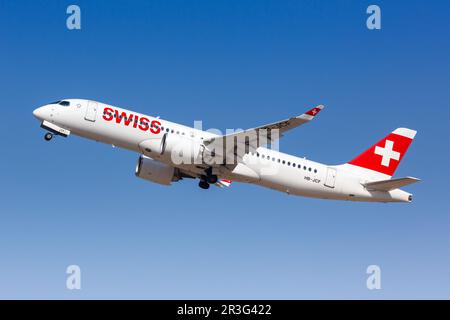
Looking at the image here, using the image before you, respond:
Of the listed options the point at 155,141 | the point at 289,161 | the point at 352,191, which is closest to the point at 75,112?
the point at 155,141

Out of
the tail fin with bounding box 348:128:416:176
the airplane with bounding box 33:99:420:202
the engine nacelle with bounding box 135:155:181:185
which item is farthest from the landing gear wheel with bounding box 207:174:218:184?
the tail fin with bounding box 348:128:416:176

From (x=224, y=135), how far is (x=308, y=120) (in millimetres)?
6164

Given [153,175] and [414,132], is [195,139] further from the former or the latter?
[414,132]

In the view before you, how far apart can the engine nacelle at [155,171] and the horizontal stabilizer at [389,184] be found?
543 inches

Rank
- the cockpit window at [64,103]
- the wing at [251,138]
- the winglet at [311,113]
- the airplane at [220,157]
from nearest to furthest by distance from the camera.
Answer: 1. the winglet at [311,113]
2. the wing at [251,138]
3. the airplane at [220,157]
4. the cockpit window at [64,103]

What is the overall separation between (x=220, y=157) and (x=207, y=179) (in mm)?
2707

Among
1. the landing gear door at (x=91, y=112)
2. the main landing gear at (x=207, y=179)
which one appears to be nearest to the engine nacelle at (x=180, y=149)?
the main landing gear at (x=207, y=179)

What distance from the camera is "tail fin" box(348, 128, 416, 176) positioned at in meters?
52.9

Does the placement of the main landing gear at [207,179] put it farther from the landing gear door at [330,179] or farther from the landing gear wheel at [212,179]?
the landing gear door at [330,179]

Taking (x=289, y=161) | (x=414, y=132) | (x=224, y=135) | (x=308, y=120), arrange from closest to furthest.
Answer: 1. (x=308, y=120)
2. (x=224, y=135)
3. (x=289, y=161)
4. (x=414, y=132)

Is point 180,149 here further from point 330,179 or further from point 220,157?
point 330,179

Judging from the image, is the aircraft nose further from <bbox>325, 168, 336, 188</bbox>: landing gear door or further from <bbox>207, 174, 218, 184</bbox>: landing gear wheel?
<bbox>325, 168, 336, 188</bbox>: landing gear door

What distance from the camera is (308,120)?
43344mm

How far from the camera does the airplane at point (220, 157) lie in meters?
47.1
